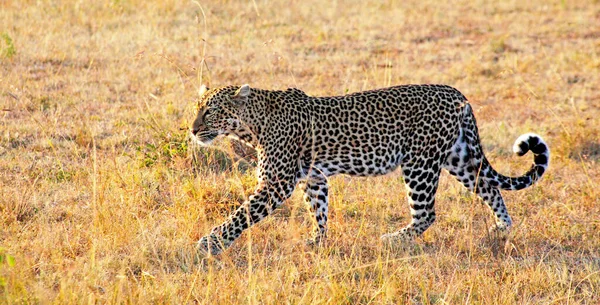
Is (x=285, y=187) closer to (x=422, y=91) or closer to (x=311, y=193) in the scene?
(x=311, y=193)

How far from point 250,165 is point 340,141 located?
1.90 m

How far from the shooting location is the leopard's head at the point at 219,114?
7.90m

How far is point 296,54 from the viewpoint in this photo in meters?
16.0

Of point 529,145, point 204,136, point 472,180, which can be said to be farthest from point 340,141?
point 529,145

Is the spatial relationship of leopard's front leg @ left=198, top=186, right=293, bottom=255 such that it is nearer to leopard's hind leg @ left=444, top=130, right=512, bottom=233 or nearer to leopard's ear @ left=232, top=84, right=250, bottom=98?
leopard's ear @ left=232, top=84, right=250, bottom=98

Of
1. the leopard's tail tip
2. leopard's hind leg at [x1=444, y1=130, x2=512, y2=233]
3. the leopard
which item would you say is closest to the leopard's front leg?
the leopard

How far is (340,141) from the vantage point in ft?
27.2

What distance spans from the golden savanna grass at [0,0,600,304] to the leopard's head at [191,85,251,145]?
1.46 ft

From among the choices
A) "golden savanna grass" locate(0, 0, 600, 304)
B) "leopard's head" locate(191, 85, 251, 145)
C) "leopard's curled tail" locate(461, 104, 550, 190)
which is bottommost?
"golden savanna grass" locate(0, 0, 600, 304)

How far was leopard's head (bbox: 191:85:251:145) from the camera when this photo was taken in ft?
25.9

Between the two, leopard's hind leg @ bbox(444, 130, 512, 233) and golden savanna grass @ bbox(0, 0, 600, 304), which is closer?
golden savanna grass @ bbox(0, 0, 600, 304)

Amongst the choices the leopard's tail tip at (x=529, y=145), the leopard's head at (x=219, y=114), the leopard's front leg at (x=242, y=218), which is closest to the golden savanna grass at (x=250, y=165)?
the leopard's front leg at (x=242, y=218)

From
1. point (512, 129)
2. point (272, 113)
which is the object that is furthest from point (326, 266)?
point (512, 129)

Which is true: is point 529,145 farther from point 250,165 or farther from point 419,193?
point 250,165
